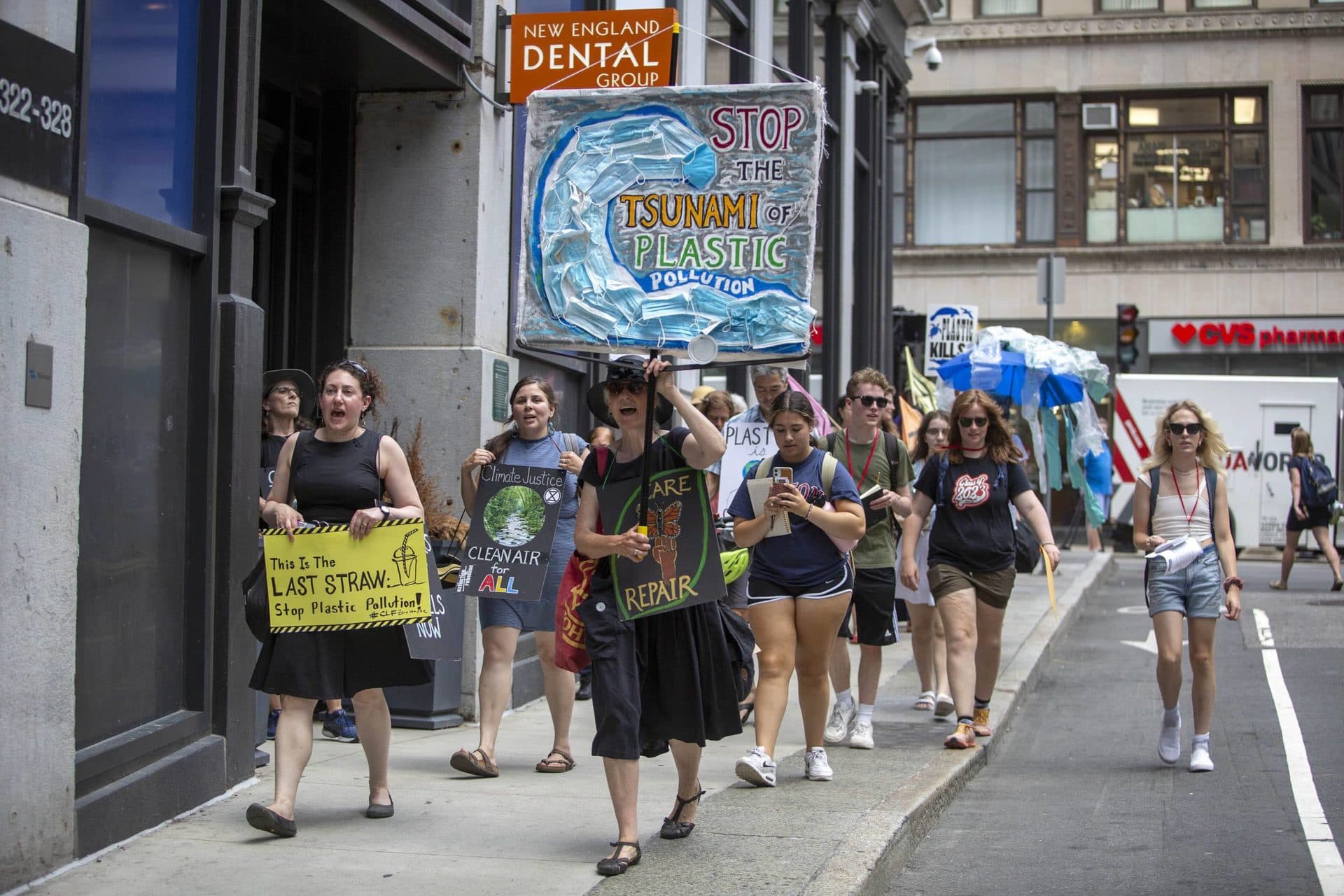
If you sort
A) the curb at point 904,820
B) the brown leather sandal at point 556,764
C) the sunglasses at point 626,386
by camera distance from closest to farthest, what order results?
the curb at point 904,820
the sunglasses at point 626,386
the brown leather sandal at point 556,764

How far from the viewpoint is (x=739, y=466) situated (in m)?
9.02

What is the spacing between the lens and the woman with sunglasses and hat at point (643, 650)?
555 cm

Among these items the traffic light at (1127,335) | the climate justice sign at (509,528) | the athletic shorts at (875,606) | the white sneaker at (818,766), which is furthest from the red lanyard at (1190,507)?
the traffic light at (1127,335)

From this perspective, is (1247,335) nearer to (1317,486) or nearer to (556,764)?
(1317,486)

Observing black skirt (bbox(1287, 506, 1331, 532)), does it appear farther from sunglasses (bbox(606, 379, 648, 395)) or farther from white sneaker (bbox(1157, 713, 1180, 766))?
sunglasses (bbox(606, 379, 648, 395))

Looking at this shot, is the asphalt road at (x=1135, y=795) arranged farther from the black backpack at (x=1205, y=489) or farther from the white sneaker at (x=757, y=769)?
the black backpack at (x=1205, y=489)

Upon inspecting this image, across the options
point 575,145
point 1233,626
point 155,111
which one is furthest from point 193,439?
point 1233,626

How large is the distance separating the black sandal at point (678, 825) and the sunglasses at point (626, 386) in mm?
1533

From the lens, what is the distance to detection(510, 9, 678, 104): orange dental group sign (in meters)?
8.59

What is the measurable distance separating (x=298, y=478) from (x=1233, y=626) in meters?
11.5

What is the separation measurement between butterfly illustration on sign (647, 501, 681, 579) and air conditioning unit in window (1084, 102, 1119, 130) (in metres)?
29.3

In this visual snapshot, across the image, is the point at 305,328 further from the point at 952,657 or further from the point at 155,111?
the point at 952,657

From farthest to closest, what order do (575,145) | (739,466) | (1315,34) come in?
(1315,34) < (739,466) < (575,145)

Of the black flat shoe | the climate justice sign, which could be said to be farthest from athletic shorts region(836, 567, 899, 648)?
the black flat shoe
